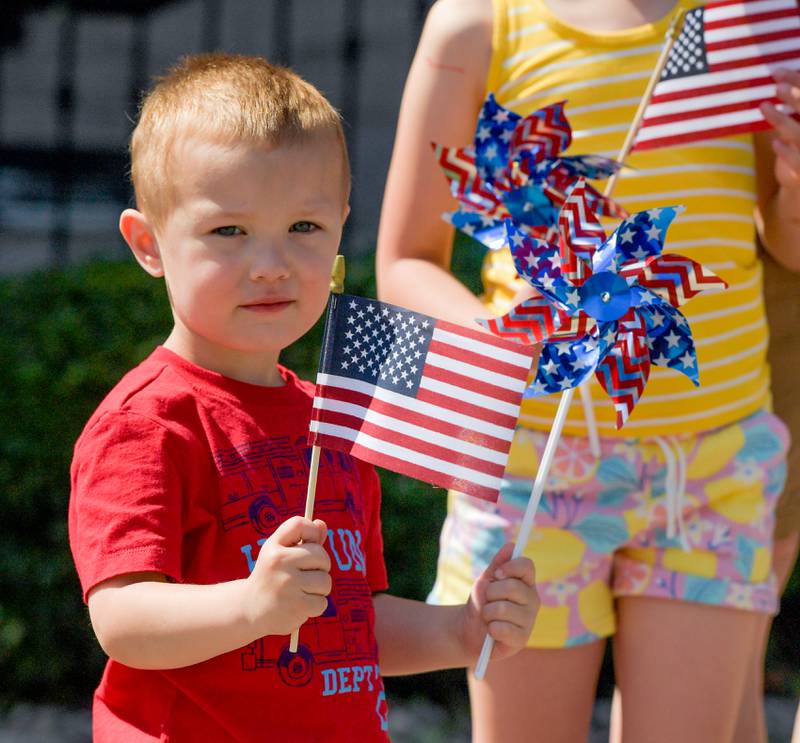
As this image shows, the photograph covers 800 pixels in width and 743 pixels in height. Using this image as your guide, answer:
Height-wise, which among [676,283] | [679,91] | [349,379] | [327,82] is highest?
[679,91]

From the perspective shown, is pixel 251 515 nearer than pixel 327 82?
Yes

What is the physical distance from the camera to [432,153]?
8.75ft

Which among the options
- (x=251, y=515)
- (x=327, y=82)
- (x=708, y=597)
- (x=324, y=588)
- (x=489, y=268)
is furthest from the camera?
(x=327, y=82)

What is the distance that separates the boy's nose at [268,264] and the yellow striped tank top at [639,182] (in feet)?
2.12

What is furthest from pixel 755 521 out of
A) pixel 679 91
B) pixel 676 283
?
pixel 679 91

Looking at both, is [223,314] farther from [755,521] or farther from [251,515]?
[755,521]

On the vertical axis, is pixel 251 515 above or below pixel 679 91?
below

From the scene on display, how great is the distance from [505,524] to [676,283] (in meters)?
0.63

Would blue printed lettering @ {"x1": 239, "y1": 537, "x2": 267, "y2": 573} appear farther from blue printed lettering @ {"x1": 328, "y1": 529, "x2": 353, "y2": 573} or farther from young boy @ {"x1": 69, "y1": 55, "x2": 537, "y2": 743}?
blue printed lettering @ {"x1": 328, "y1": 529, "x2": 353, "y2": 573}

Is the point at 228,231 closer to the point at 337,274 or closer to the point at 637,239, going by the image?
the point at 337,274

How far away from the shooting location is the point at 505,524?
2621mm

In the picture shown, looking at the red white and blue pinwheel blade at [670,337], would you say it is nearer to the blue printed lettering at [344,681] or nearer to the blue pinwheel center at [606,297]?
the blue pinwheel center at [606,297]

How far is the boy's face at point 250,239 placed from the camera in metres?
2.09

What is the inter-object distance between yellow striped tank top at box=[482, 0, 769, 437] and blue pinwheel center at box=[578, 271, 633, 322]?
0.41 meters
